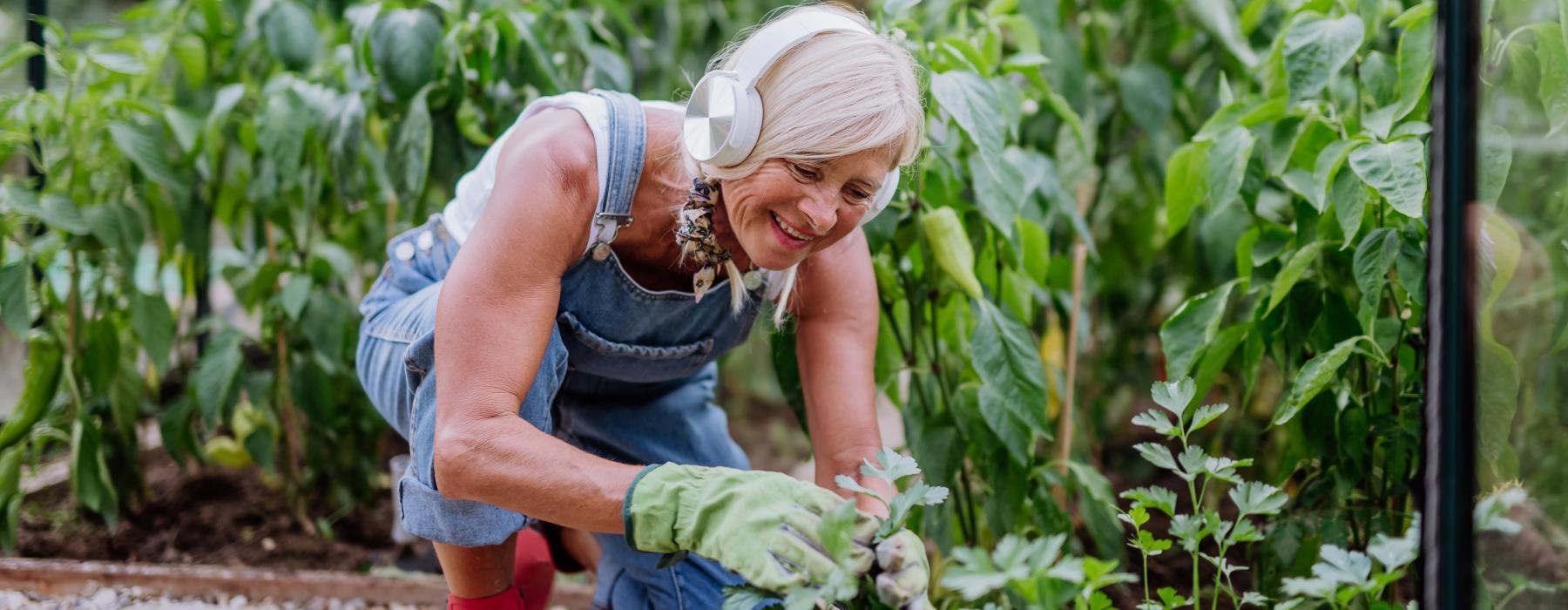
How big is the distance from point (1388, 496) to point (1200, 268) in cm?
64

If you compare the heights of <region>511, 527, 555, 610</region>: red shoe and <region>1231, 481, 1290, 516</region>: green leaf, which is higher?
<region>1231, 481, 1290, 516</region>: green leaf

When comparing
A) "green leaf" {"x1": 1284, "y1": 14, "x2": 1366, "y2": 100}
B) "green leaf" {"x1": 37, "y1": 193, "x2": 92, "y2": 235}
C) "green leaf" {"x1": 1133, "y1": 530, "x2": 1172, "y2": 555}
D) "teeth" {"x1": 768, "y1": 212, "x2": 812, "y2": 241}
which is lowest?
"green leaf" {"x1": 1133, "y1": 530, "x2": 1172, "y2": 555}

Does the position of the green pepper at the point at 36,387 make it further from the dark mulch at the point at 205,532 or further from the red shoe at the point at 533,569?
the red shoe at the point at 533,569

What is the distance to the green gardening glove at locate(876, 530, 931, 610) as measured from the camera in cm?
98

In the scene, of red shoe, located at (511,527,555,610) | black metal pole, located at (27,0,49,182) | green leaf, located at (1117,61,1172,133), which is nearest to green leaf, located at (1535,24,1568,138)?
green leaf, located at (1117,61,1172,133)

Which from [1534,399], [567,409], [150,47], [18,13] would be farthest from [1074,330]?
[18,13]

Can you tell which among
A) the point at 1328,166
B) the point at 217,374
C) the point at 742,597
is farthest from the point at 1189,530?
the point at 217,374

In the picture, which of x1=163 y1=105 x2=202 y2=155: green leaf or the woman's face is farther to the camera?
x1=163 y1=105 x2=202 y2=155: green leaf

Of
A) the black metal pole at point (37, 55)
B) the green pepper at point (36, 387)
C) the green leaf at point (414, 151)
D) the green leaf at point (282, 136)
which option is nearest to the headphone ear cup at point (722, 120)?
the green leaf at point (414, 151)

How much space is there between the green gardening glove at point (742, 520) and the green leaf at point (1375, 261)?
0.58 m

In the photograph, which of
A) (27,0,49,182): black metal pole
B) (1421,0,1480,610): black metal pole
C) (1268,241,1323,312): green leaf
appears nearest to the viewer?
(1421,0,1480,610): black metal pole

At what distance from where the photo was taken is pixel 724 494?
1.03 metres

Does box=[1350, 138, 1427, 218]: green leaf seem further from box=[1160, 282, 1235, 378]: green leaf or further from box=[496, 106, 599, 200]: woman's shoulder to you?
box=[496, 106, 599, 200]: woman's shoulder

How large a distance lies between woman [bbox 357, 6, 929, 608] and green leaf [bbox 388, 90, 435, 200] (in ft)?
0.74
